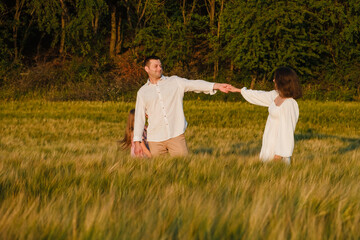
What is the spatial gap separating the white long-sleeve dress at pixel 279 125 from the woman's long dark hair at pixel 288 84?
A: 0.45 ft

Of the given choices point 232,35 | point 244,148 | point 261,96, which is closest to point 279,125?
point 261,96

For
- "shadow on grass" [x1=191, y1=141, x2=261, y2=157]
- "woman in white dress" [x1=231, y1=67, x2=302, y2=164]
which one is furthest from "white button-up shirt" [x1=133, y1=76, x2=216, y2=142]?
"shadow on grass" [x1=191, y1=141, x2=261, y2=157]

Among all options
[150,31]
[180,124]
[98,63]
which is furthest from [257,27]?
[180,124]

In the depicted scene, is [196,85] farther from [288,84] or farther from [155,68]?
[288,84]

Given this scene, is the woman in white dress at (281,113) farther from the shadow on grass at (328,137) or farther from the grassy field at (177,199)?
the shadow on grass at (328,137)

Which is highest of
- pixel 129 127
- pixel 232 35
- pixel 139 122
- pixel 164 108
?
pixel 232 35

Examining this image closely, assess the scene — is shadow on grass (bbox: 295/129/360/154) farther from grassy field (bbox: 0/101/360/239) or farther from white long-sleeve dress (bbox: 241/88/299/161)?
grassy field (bbox: 0/101/360/239)

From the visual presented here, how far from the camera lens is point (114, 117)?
18266 mm

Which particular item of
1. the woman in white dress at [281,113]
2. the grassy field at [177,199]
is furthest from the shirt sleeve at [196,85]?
the grassy field at [177,199]

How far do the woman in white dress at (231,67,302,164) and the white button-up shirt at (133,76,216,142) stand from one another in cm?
95

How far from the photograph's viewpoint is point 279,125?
6090mm

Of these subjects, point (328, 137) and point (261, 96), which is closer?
point (261, 96)

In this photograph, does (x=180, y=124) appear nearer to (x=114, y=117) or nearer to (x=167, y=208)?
(x=167, y=208)

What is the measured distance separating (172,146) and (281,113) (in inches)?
62.0
